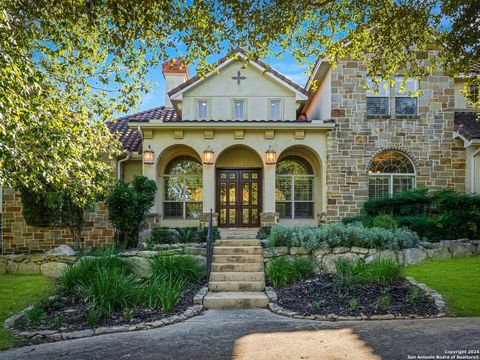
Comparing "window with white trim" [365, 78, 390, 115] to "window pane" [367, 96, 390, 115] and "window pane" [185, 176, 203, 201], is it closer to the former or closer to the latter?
"window pane" [367, 96, 390, 115]

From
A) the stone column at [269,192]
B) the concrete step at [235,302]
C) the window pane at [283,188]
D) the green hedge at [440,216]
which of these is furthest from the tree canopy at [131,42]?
the window pane at [283,188]

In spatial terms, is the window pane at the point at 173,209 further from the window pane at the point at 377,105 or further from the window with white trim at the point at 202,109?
the window pane at the point at 377,105

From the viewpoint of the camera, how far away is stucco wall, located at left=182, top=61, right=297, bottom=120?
1455 cm

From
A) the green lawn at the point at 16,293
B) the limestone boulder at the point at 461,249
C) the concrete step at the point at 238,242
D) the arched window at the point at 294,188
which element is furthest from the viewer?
the arched window at the point at 294,188

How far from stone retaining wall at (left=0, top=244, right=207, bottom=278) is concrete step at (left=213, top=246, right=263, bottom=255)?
44 centimetres

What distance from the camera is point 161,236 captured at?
11445mm

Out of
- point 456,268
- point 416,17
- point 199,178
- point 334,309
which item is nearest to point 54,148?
point 334,309

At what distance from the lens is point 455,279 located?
734 cm

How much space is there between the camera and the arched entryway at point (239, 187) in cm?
1445

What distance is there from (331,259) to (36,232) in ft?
34.5

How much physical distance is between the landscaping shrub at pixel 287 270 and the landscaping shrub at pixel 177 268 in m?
1.62

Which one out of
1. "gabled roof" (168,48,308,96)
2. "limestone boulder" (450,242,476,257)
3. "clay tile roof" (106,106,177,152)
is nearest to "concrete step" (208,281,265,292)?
"limestone boulder" (450,242,476,257)

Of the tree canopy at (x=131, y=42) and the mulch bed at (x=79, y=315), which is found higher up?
the tree canopy at (x=131, y=42)

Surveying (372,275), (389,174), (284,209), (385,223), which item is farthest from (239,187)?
(372,275)
